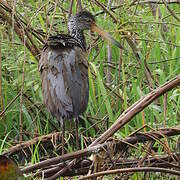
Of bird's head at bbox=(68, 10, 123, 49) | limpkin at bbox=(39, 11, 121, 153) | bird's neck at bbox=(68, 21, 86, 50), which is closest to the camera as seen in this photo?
limpkin at bbox=(39, 11, 121, 153)

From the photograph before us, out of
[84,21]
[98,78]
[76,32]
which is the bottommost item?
[98,78]

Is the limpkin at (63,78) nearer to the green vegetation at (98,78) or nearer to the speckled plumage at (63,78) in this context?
the speckled plumage at (63,78)

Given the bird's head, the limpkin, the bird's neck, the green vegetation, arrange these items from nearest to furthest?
the limpkin < the green vegetation < the bird's head < the bird's neck

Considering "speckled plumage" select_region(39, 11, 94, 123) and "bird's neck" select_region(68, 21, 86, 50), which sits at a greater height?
"bird's neck" select_region(68, 21, 86, 50)

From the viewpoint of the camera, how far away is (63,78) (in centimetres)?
359

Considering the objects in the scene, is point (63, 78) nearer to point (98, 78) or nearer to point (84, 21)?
point (98, 78)

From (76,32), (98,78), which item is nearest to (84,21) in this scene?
(76,32)

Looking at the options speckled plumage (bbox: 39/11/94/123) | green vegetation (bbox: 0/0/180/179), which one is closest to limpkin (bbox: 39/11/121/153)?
speckled plumage (bbox: 39/11/94/123)

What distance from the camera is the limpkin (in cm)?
357

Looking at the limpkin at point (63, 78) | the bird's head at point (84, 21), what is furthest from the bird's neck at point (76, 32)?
the limpkin at point (63, 78)

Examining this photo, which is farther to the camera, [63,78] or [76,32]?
[76,32]

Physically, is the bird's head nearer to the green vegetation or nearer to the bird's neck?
the bird's neck

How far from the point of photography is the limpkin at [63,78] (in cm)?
357

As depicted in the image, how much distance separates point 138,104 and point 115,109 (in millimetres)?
2605
